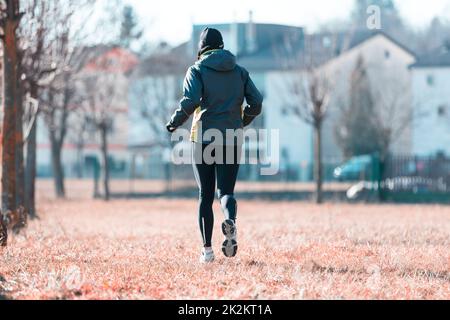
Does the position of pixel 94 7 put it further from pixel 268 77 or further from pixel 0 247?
pixel 268 77

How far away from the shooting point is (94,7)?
1716 cm

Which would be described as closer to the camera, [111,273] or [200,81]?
[111,273]

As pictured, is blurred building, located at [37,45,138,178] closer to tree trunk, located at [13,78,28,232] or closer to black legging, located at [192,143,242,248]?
tree trunk, located at [13,78,28,232]

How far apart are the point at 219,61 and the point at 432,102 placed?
1790 inches

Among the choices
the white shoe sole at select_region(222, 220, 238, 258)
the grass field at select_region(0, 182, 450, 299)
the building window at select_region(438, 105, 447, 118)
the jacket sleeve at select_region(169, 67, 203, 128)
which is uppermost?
the building window at select_region(438, 105, 447, 118)

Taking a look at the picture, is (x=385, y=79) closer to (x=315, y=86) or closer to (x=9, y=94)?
(x=315, y=86)

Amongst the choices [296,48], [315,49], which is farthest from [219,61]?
[296,48]

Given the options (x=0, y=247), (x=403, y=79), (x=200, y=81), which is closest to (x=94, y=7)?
(x=0, y=247)

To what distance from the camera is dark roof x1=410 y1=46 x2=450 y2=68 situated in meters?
46.5

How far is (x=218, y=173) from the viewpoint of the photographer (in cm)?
745

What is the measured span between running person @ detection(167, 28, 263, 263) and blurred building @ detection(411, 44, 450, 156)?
39.6 m


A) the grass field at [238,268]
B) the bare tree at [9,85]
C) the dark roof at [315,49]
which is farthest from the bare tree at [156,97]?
the grass field at [238,268]

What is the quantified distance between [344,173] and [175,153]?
1098 cm

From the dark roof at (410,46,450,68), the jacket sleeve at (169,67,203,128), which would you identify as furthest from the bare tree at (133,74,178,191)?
the jacket sleeve at (169,67,203,128)
